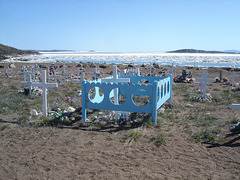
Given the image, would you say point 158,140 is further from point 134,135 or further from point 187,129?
point 187,129

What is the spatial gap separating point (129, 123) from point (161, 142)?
1793 millimetres

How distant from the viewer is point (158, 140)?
585 centimetres

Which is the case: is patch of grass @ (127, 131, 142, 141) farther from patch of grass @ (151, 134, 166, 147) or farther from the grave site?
patch of grass @ (151, 134, 166, 147)

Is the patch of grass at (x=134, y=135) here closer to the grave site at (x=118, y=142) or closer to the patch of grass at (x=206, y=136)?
the grave site at (x=118, y=142)

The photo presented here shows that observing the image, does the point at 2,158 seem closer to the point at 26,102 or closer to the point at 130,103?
the point at 130,103

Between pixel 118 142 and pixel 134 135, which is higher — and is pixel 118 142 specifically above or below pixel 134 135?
below

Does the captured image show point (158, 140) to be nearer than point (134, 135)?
Yes

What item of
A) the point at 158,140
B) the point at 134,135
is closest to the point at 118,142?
the point at 134,135

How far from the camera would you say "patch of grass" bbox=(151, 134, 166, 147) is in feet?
18.7

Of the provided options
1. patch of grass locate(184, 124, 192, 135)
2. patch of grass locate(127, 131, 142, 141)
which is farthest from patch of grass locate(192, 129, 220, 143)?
patch of grass locate(127, 131, 142, 141)

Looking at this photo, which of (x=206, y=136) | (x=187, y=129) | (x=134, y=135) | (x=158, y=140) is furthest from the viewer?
(x=187, y=129)

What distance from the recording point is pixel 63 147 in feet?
18.1

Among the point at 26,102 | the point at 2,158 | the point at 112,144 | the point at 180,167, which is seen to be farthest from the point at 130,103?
the point at 26,102

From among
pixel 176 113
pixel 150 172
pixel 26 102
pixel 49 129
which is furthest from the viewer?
pixel 26 102
